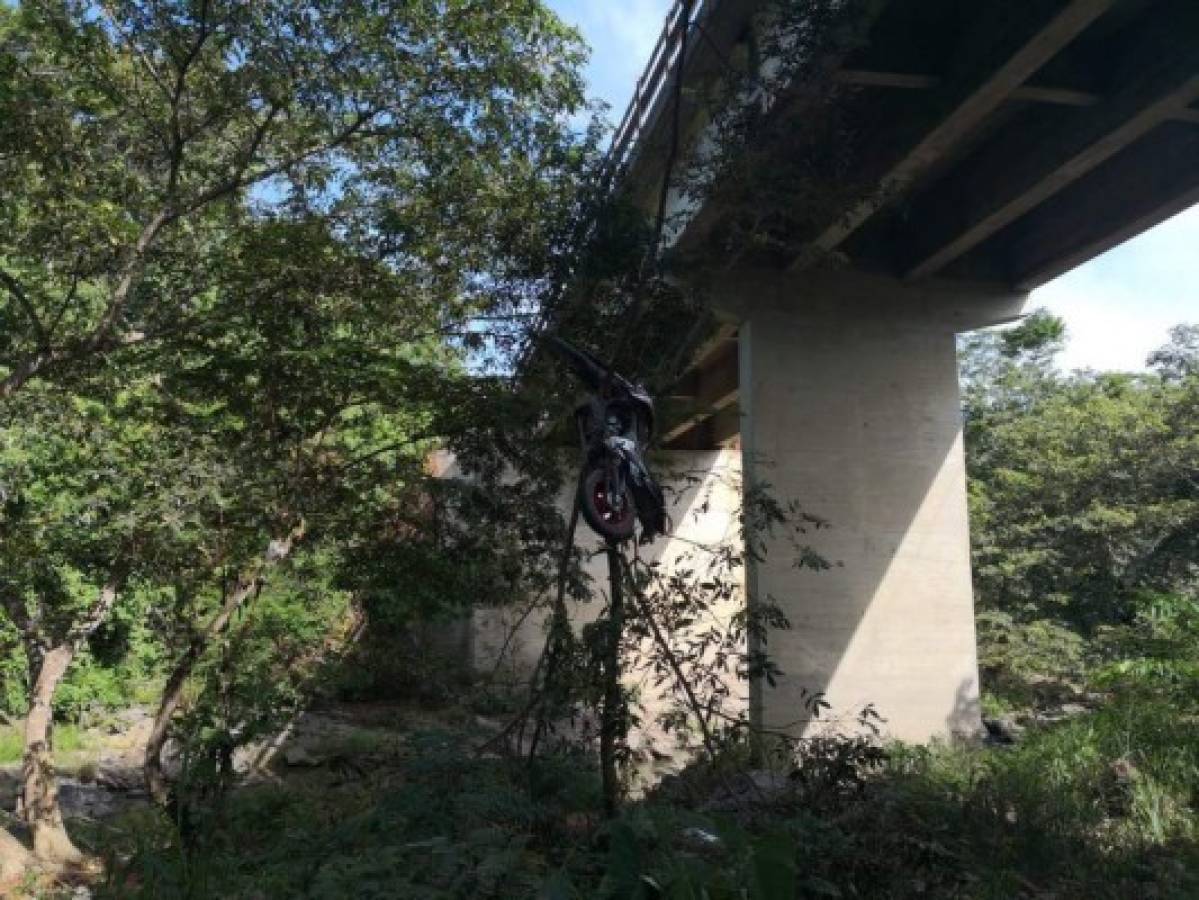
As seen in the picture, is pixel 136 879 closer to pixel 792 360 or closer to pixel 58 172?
pixel 58 172

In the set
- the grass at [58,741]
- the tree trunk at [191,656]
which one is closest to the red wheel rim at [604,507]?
the tree trunk at [191,656]

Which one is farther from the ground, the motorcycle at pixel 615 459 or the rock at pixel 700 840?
the motorcycle at pixel 615 459

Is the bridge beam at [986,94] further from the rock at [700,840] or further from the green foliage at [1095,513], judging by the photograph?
the green foliage at [1095,513]

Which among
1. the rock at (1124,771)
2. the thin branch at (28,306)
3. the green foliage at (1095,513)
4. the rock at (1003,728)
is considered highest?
the green foliage at (1095,513)

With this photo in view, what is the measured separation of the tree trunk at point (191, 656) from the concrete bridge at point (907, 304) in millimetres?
3758

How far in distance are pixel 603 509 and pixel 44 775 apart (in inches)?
217

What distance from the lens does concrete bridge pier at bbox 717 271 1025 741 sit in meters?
12.0

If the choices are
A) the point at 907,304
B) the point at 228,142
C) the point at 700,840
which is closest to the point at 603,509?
the point at 700,840

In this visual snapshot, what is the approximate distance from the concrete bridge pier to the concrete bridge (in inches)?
0.8

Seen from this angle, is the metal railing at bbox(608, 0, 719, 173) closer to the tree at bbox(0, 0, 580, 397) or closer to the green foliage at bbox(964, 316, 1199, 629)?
the tree at bbox(0, 0, 580, 397)

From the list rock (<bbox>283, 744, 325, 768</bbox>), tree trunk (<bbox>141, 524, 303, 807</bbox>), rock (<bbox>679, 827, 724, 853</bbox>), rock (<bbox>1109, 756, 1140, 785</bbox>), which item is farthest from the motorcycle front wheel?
rock (<bbox>283, 744, 325, 768</bbox>)

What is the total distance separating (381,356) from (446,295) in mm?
1003

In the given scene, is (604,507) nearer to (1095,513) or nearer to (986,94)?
(986,94)

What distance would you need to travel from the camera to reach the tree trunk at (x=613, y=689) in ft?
19.6
